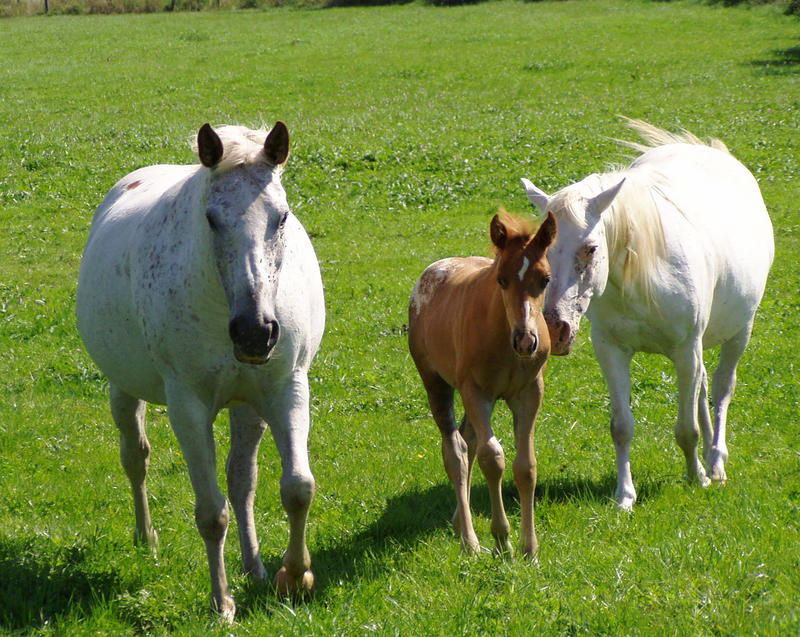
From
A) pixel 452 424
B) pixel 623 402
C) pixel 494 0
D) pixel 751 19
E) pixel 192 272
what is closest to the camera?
pixel 192 272

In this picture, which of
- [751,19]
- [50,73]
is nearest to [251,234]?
[50,73]

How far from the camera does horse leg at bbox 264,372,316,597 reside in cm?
413

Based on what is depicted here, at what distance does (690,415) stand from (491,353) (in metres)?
1.99

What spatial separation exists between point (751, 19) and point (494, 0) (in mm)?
13786

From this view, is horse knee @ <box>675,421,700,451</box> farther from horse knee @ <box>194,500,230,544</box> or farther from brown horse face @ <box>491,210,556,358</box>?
horse knee @ <box>194,500,230,544</box>

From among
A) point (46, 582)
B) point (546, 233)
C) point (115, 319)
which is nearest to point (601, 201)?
point (546, 233)

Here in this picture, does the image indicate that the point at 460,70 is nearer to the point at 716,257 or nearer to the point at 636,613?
the point at 716,257

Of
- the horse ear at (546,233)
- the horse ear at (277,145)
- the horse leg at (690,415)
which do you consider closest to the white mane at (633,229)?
the horse leg at (690,415)

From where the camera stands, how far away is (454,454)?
15.9 feet

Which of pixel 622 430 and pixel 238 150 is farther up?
pixel 238 150

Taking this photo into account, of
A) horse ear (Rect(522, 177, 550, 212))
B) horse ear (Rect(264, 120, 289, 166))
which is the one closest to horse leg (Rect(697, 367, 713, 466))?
horse ear (Rect(522, 177, 550, 212))

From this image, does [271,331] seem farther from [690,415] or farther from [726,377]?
[726,377]

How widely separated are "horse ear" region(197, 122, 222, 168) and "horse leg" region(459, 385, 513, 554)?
1.71 metres

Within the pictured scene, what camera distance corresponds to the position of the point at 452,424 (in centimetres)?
499
